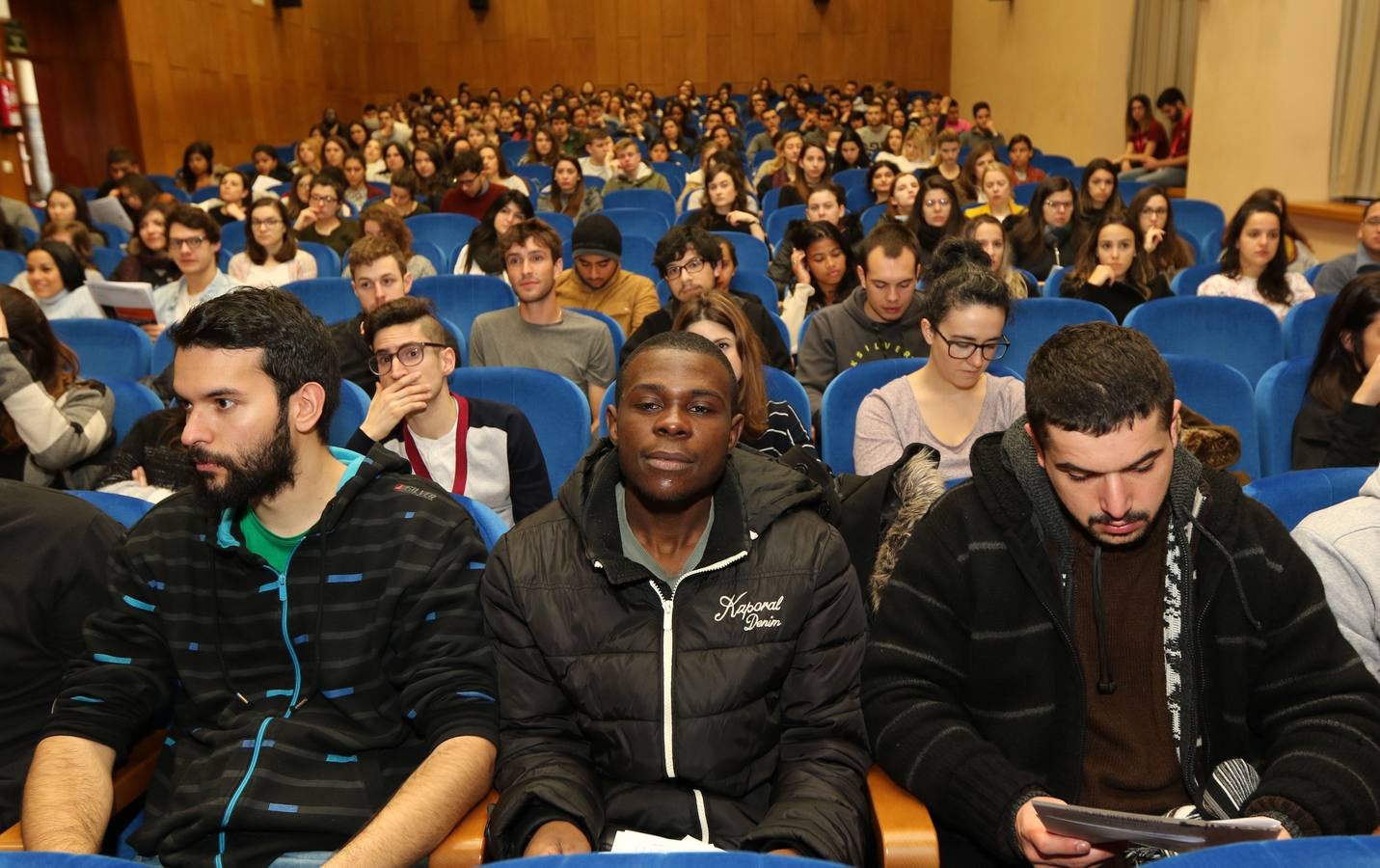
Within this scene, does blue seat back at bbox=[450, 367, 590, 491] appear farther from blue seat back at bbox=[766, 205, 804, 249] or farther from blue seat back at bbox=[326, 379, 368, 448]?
blue seat back at bbox=[766, 205, 804, 249]

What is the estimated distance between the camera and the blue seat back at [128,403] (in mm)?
3121

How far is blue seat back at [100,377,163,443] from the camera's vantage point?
3.12m

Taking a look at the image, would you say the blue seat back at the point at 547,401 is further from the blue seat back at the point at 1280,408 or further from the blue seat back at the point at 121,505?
the blue seat back at the point at 1280,408

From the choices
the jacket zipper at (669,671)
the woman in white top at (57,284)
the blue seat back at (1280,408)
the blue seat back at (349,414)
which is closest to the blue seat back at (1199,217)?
the blue seat back at (1280,408)

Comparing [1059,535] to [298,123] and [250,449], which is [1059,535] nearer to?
[250,449]

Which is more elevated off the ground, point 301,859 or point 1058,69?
point 1058,69

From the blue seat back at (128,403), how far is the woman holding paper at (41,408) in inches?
2.2

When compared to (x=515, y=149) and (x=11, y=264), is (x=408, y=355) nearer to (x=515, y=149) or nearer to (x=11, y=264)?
(x=11, y=264)

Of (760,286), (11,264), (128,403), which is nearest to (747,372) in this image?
(128,403)

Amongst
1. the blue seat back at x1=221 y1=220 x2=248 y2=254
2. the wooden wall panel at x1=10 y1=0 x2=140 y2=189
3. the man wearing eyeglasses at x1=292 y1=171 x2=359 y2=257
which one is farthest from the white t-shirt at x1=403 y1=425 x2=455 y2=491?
the wooden wall panel at x1=10 y1=0 x2=140 y2=189

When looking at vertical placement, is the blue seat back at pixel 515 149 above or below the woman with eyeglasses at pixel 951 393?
above

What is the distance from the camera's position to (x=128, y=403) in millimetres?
3145

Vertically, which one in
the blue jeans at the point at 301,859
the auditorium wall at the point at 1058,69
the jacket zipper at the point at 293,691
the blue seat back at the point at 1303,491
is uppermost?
the auditorium wall at the point at 1058,69

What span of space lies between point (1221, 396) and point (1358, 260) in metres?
2.35
